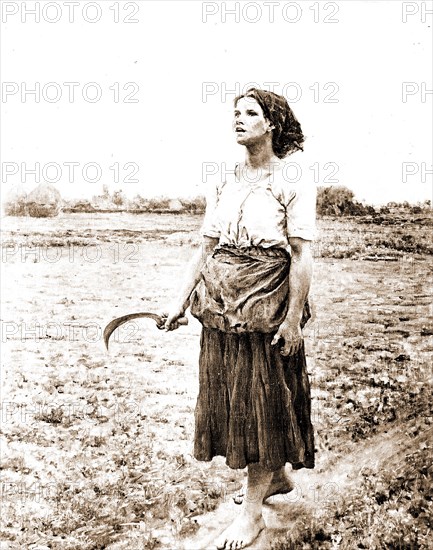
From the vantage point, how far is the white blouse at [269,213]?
3029 mm

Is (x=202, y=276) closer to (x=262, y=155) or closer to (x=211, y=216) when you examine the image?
(x=211, y=216)

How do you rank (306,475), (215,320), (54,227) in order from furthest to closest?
(54,227), (306,475), (215,320)

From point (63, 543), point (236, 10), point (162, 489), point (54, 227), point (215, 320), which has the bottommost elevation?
point (63, 543)

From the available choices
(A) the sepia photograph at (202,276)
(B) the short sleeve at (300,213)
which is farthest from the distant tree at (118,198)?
(B) the short sleeve at (300,213)

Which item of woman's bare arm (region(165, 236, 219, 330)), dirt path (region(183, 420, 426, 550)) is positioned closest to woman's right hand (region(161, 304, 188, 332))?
woman's bare arm (region(165, 236, 219, 330))

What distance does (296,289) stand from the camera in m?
3.03

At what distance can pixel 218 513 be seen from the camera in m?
3.28

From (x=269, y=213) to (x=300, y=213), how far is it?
119 millimetres

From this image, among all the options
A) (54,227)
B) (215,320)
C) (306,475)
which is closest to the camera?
(215,320)

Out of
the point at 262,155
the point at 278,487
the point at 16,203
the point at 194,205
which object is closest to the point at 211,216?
the point at 194,205

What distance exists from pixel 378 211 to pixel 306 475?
1155mm

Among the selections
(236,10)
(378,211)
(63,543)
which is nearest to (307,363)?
(378,211)

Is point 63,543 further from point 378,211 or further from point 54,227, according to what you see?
point 378,211

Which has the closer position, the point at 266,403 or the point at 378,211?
the point at 266,403
